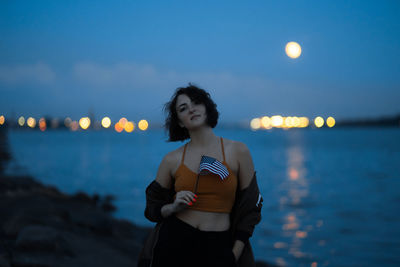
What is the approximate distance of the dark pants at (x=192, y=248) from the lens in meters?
2.81

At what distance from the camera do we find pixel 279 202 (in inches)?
908

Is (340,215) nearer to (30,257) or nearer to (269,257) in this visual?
(269,257)

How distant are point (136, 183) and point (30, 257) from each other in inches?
1089

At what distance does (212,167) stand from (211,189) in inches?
8.9

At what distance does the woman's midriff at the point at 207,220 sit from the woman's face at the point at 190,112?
660mm

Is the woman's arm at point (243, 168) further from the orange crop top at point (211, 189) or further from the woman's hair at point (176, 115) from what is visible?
the woman's hair at point (176, 115)

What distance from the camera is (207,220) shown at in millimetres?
2844

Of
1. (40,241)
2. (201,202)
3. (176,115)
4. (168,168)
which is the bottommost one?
(40,241)

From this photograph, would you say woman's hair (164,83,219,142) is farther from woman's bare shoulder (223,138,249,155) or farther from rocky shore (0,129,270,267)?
rocky shore (0,129,270,267)

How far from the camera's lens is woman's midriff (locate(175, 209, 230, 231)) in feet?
9.32

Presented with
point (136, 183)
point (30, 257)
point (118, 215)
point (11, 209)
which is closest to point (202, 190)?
point (30, 257)

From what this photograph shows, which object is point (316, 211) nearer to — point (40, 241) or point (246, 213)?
point (40, 241)

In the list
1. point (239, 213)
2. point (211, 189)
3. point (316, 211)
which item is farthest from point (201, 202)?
point (316, 211)

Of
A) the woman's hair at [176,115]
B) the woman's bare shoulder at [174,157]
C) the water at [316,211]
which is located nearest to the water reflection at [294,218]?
the water at [316,211]
